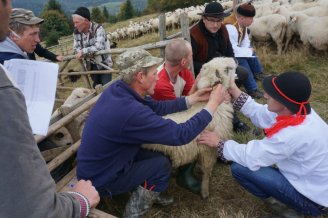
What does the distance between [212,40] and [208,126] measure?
77.0 inches

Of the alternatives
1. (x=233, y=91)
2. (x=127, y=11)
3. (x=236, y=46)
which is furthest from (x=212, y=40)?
(x=127, y=11)

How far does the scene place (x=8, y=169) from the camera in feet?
3.27

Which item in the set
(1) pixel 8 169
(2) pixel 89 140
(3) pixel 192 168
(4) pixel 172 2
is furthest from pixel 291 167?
(4) pixel 172 2

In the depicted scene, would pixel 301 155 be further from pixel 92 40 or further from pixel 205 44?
pixel 92 40

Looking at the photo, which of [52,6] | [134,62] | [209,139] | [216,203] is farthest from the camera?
[52,6]

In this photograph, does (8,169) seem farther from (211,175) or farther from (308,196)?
(211,175)

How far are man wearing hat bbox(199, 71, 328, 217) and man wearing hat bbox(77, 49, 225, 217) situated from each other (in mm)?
468

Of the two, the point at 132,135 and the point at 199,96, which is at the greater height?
the point at 132,135

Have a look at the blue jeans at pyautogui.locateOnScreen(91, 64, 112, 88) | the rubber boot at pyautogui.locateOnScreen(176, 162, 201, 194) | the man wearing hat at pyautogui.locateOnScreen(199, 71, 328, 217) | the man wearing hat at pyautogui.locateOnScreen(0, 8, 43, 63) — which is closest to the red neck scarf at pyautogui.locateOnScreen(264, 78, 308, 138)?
the man wearing hat at pyautogui.locateOnScreen(199, 71, 328, 217)

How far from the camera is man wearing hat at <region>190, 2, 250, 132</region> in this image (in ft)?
14.2

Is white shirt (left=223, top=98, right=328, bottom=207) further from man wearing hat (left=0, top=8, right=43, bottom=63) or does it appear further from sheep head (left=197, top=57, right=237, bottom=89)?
man wearing hat (left=0, top=8, right=43, bottom=63)

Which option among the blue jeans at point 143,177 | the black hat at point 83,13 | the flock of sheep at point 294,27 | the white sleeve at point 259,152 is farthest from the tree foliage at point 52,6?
the white sleeve at point 259,152

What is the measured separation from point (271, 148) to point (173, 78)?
4.85ft

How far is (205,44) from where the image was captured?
4.57m
